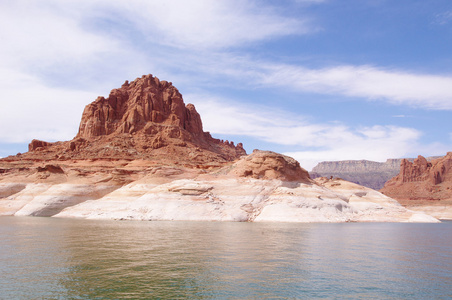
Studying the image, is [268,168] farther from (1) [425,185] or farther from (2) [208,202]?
(1) [425,185]

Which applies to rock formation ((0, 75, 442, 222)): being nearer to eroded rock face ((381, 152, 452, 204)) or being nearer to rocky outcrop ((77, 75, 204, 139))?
rocky outcrop ((77, 75, 204, 139))

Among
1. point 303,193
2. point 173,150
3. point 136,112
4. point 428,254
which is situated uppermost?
point 136,112

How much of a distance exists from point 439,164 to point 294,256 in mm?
194244

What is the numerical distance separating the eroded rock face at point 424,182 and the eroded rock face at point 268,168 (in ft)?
419

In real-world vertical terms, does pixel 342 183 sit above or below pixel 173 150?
below

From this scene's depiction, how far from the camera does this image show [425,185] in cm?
18125

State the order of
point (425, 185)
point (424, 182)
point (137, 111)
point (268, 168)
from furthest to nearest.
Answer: point (424, 182)
point (425, 185)
point (137, 111)
point (268, 168)

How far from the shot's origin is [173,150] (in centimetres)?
11838

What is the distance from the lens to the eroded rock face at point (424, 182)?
552 ft

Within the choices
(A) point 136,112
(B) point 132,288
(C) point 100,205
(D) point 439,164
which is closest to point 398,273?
(B) point 132,288

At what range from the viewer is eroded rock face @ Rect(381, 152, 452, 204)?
168375mm

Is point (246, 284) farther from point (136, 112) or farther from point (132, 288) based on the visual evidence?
point (136, 112)

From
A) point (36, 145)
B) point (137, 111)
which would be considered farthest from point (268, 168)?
point (36, 145)

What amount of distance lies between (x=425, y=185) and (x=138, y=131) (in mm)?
137441
